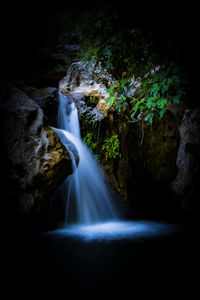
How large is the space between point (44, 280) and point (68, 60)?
32.7ft

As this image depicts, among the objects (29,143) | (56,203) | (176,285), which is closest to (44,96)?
(29,143)

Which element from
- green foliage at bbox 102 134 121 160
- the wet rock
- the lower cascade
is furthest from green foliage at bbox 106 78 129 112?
the wet rock

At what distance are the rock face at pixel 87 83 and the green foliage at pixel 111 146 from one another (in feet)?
3.62

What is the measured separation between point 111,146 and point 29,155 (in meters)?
2.82

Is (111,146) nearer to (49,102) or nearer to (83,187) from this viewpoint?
(83,187)

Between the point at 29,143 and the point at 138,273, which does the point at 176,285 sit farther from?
the point at 29,143

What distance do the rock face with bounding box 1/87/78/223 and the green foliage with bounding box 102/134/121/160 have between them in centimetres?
219

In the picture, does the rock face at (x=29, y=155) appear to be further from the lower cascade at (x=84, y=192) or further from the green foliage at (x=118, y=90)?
the green foliage at (x=118, y=90)

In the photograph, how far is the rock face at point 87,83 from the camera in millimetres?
5942

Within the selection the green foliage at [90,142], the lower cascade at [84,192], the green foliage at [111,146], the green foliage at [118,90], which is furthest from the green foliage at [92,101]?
the green foliage at [118,90]

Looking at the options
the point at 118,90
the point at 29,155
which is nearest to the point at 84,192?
the point at 29,155

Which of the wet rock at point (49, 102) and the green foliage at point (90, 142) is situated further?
the green foliage at point (90, 142)

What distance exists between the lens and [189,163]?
16.6 feet

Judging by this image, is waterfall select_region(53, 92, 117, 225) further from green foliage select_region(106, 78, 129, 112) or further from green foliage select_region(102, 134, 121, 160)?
green foliage select_region(106, 78, 129, 112)
